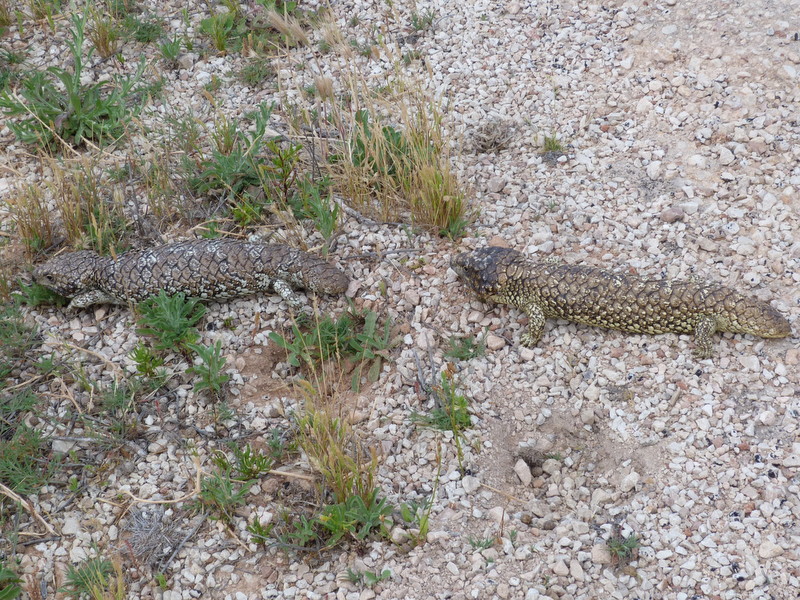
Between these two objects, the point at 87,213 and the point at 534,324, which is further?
the point at 87,213

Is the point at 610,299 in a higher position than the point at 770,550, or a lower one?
higher

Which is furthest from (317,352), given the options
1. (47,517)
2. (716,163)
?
(716,163)

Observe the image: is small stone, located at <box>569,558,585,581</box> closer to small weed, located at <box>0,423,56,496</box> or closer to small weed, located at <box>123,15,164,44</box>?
small weed, located at <box>0,423,56,496</box>

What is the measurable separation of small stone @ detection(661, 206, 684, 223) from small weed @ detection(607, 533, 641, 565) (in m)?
2.71

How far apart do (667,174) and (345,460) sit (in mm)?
3777

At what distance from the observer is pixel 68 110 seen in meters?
7.26

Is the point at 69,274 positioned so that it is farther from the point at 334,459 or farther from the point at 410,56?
the point at 410,56

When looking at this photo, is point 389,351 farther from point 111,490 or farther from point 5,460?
point 5,460

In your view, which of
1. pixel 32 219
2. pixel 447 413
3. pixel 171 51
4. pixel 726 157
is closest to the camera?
pixel 447 413

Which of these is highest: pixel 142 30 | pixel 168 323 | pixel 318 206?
pixel 142 30

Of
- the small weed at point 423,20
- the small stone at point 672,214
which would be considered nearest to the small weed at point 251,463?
the small stone at point 672,214

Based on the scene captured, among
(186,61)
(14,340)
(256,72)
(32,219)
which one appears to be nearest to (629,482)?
(14,340)

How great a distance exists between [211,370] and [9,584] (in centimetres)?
180

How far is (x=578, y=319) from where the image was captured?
18.4 feet
